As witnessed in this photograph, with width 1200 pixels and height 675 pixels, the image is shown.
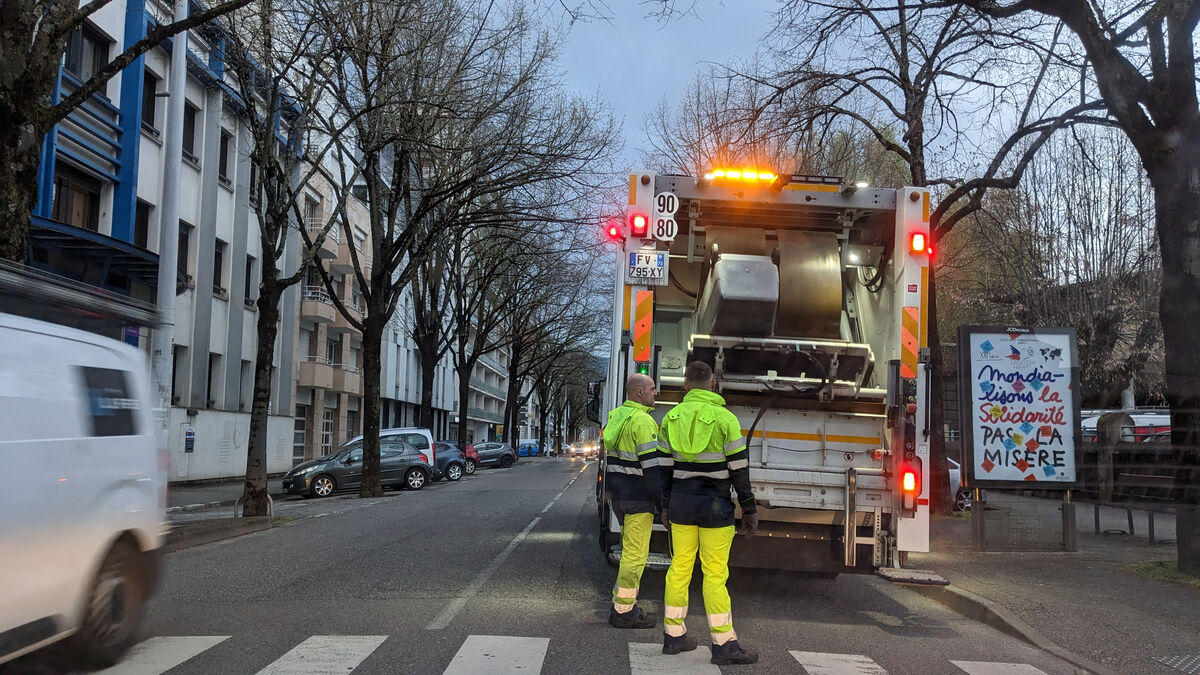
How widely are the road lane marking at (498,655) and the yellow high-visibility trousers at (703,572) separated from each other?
0.88m

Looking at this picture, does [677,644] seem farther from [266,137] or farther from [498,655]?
[266,137]

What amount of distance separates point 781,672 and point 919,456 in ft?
8.06

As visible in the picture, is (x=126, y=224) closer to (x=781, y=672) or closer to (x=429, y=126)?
(x=429, y=126)

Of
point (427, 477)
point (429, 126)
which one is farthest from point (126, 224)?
point (427, 477)

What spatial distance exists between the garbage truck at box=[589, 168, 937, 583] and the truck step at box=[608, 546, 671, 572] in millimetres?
18

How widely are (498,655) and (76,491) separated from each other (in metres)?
2.57

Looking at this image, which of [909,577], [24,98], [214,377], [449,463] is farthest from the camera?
[449,463]

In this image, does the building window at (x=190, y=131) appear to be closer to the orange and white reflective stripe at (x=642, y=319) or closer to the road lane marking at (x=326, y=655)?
the orange and white reflective stripe at (x=642, y=319)

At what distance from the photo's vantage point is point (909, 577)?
712 cm

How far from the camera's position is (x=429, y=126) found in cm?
1705

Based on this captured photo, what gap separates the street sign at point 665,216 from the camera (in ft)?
25.3

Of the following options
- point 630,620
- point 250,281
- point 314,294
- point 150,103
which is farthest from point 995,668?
point 314,294

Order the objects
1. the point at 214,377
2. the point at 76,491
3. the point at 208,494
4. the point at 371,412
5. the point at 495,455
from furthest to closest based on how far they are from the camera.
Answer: the point at 495,455
the point at 214,377
the point at 208,494
the point at 371,412
the point at 76,491

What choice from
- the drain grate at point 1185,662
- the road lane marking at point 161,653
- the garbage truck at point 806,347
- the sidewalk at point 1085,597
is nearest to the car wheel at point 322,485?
the sidewalk at point 1085,597
